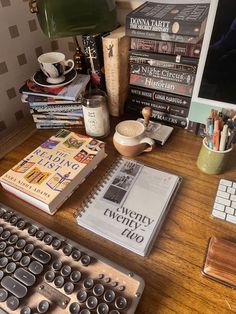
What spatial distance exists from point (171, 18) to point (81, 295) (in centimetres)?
64

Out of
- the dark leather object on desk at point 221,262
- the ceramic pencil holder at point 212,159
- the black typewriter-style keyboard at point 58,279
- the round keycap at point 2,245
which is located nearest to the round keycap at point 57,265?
the black typewriter-style keyboard at point 58,279

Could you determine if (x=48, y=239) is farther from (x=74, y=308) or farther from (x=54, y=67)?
(x=54, y=67)

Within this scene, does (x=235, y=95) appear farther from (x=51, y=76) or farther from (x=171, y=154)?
(x=51, y=76)

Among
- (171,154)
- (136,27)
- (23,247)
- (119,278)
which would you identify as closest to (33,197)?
(23,247)

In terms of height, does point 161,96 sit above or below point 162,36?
below

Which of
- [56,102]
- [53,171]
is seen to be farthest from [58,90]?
[53,171]

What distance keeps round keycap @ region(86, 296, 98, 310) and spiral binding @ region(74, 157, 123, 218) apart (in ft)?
0.60

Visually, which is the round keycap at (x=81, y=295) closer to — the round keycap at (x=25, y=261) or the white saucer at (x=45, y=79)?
the round keycap at (x=25, y=261)

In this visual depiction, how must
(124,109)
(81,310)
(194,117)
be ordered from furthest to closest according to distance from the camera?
(124,109)
(194,117)
(81,310)

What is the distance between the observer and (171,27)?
2.18 ft

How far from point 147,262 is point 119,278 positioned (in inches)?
2.8

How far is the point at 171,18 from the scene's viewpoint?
66 cm

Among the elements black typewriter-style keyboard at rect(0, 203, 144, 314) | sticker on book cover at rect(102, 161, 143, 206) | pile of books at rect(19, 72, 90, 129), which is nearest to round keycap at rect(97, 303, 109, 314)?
black typewriter-style keyboard at rect(0, 203, 144, 314)

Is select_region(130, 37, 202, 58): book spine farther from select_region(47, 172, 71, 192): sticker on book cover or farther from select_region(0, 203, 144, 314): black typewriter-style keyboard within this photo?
select_region(0, 203, 144, 314): black typewriter-style keyboard
